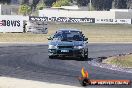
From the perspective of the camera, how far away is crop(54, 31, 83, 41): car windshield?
25625mm

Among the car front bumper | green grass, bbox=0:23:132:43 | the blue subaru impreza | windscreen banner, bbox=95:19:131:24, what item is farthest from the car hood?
windscreen banner, bbox=95:19:131:24

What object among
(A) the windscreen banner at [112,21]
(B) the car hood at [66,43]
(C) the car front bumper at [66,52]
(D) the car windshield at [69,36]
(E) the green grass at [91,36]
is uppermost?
(D) the car windshield at [69,36]

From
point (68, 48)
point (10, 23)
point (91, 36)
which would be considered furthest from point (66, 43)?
point (91, 36)

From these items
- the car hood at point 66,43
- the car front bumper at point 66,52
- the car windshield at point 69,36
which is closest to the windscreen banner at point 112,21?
the car windshield at point 69,36

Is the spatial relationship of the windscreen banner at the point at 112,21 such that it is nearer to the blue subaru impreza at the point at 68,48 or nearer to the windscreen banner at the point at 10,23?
the windscreen banner at the point at 10,23

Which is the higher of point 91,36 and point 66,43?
point 66,43

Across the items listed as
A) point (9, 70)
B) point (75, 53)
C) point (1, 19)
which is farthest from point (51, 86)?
point (1, 19)

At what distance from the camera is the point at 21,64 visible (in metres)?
21.6

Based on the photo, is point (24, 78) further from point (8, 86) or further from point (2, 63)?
point (2, 63)

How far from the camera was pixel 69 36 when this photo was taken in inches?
1027

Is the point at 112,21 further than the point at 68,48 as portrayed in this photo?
Yes

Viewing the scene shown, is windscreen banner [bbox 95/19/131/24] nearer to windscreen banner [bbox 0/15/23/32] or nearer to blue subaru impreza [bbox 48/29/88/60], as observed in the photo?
windscreen banner [bbox 0/15/23/32]

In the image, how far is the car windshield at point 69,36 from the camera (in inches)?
1009

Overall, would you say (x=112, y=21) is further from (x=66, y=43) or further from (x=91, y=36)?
(x=66, y=43)
